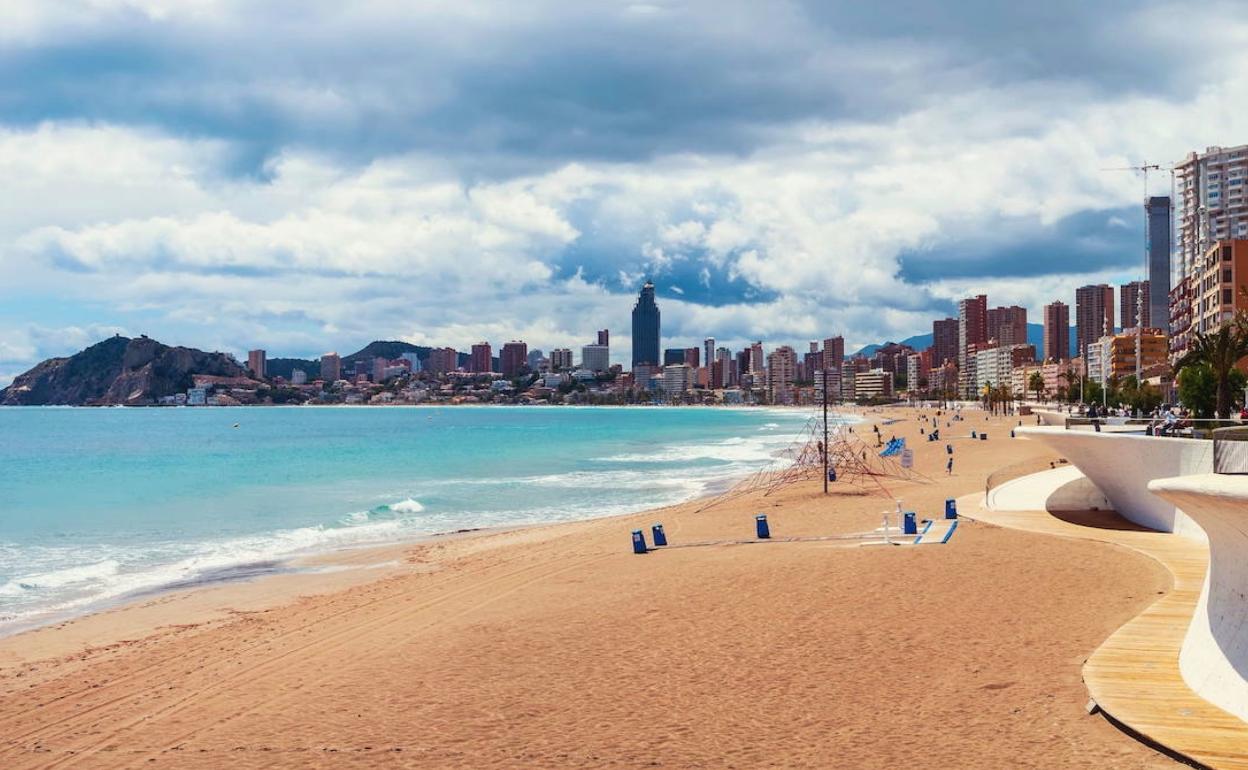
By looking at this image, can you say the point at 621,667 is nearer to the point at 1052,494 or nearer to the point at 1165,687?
the point at 1165,687

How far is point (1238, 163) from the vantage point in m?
117

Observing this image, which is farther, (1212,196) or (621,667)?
(1212,196)

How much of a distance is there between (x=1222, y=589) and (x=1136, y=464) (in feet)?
31.6

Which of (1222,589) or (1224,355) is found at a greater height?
(1224,355)

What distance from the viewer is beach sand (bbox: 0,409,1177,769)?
6.88 m

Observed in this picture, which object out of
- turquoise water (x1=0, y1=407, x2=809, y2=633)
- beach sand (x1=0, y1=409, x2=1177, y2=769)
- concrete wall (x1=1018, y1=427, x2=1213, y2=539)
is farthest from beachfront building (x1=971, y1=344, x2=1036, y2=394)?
beach sand (x1=0, y1=409, x2=1177, y2=769)

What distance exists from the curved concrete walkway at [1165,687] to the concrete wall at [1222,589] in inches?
5.1

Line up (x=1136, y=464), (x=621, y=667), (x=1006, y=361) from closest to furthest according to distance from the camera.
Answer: (x=621, y=667) < (x=1136, y=464) < (x=1006, y=361)

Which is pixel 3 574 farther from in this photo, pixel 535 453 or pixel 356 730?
pixel 535 453

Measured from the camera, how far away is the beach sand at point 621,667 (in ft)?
22.6

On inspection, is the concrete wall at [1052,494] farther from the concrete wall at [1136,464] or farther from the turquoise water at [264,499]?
the turquoise water at [264,499]

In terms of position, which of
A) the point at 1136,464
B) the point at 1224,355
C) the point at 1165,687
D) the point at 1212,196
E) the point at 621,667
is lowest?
the point at 621,667

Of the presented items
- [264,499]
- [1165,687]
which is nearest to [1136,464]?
[1165,687]

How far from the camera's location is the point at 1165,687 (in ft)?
22.8
